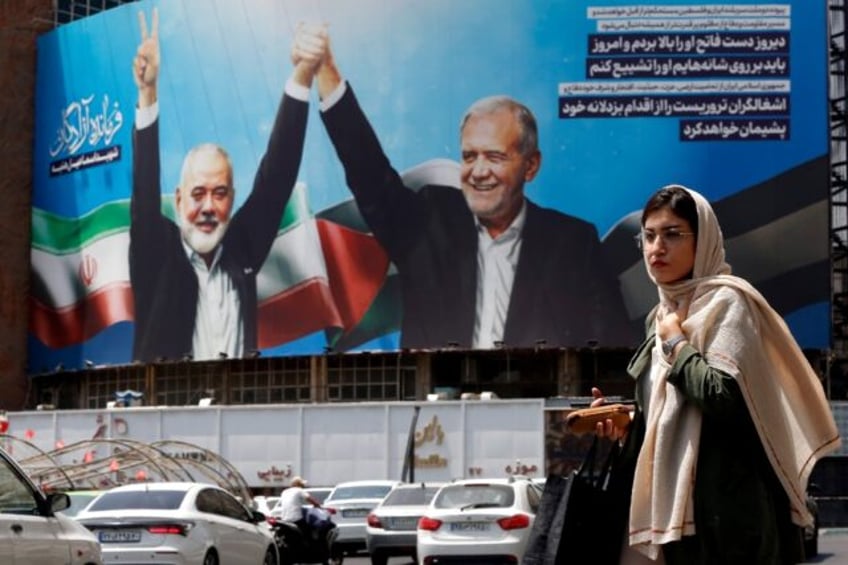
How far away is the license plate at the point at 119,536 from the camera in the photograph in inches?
612

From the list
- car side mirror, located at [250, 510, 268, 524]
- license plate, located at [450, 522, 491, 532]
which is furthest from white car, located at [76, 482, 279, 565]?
license plate, located at [450, 522, 491, 532]

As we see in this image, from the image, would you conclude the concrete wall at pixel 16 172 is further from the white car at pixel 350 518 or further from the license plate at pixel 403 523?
the license plate at pixel 403 523

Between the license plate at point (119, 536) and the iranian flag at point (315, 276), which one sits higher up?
the iranian flag at point (315, 276)

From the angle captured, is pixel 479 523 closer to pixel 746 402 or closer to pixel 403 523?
pixel 403 523

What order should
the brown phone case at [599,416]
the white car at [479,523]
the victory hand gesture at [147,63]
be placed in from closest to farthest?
the brown phone case at [599,416] → the white car at [479,523] → the victory hand gesture at [147,63]

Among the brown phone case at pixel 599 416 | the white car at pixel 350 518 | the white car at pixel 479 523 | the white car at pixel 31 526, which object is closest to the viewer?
the brown phone case at pixel 599 416

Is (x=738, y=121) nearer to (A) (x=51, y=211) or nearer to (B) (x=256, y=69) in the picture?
(B) (x=256, y=69)

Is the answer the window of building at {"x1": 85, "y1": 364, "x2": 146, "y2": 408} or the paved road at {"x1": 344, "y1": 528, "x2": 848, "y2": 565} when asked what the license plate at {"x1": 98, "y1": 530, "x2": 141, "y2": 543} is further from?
the window of building at {"x1": 85, "y1": 364, "x2": 146, "y2": 408}

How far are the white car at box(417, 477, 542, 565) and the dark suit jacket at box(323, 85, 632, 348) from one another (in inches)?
1397

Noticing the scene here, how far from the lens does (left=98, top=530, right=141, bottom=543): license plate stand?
15539 mm

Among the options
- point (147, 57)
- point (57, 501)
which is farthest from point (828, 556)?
point (147, 57)

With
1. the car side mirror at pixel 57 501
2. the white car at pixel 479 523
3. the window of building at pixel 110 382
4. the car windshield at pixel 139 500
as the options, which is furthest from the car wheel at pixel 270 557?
the window of building at pixel 110 382

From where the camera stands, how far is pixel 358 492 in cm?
2814

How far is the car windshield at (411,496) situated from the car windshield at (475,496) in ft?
9.95
